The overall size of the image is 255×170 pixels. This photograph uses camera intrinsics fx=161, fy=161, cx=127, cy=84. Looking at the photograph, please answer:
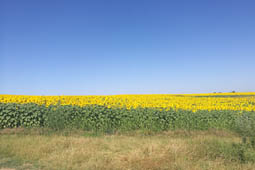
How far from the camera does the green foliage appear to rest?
8594mm

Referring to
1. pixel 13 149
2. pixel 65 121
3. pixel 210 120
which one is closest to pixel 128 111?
pixel 65 121

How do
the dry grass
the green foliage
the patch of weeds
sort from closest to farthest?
the dry grass < the patch of weeds < the green foliage

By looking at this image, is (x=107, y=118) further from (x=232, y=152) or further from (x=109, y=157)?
(x=232, y=152)

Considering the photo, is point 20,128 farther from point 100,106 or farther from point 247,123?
point 247,123

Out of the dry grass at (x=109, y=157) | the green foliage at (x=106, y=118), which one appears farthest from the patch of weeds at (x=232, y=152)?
the green foliage at (x=106, y=118)

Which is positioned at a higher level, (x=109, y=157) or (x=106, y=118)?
(x=106, y=118)

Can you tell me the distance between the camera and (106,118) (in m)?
8.68

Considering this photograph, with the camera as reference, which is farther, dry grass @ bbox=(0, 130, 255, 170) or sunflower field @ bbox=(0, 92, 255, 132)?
sunflower field @ bbox=(0, 92, 255, 132)

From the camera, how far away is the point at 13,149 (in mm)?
5441

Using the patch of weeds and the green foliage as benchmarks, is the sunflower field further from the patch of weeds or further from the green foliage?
the patch of weeds

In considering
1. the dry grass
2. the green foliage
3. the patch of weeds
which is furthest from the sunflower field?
the patch of weeds

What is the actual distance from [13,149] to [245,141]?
7.53 m

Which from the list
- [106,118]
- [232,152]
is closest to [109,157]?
[232,152]

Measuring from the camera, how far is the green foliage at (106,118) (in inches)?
338
